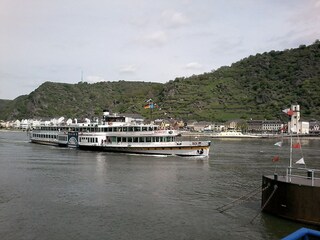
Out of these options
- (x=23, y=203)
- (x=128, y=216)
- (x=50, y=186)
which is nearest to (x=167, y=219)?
(x=128, y=216)

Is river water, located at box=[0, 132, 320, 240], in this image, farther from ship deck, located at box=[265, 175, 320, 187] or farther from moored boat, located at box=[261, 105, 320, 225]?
ship deck, located at box=[265, 175, 320, 187]

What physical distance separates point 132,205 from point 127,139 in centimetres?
4189

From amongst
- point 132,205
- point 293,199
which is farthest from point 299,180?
point 132,205

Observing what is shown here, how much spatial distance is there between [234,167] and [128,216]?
2874 centimetres

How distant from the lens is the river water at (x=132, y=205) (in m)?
21.4

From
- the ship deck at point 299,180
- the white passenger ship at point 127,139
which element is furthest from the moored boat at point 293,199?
the white passenger ship at point 127,139

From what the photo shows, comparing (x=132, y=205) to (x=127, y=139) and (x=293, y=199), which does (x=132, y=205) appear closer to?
(x=293, y=199)

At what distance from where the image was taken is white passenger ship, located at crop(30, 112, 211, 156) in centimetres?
6278

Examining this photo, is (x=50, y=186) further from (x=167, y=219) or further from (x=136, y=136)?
(x=136, y=136)

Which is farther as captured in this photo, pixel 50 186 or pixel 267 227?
pixel 50 186

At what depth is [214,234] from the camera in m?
21.1

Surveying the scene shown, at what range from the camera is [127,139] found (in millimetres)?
69062

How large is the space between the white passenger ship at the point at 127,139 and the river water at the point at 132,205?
15.5 metres

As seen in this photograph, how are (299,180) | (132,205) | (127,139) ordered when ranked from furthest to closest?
1. (127,139)
2. (132,205)
3. (299,180)
